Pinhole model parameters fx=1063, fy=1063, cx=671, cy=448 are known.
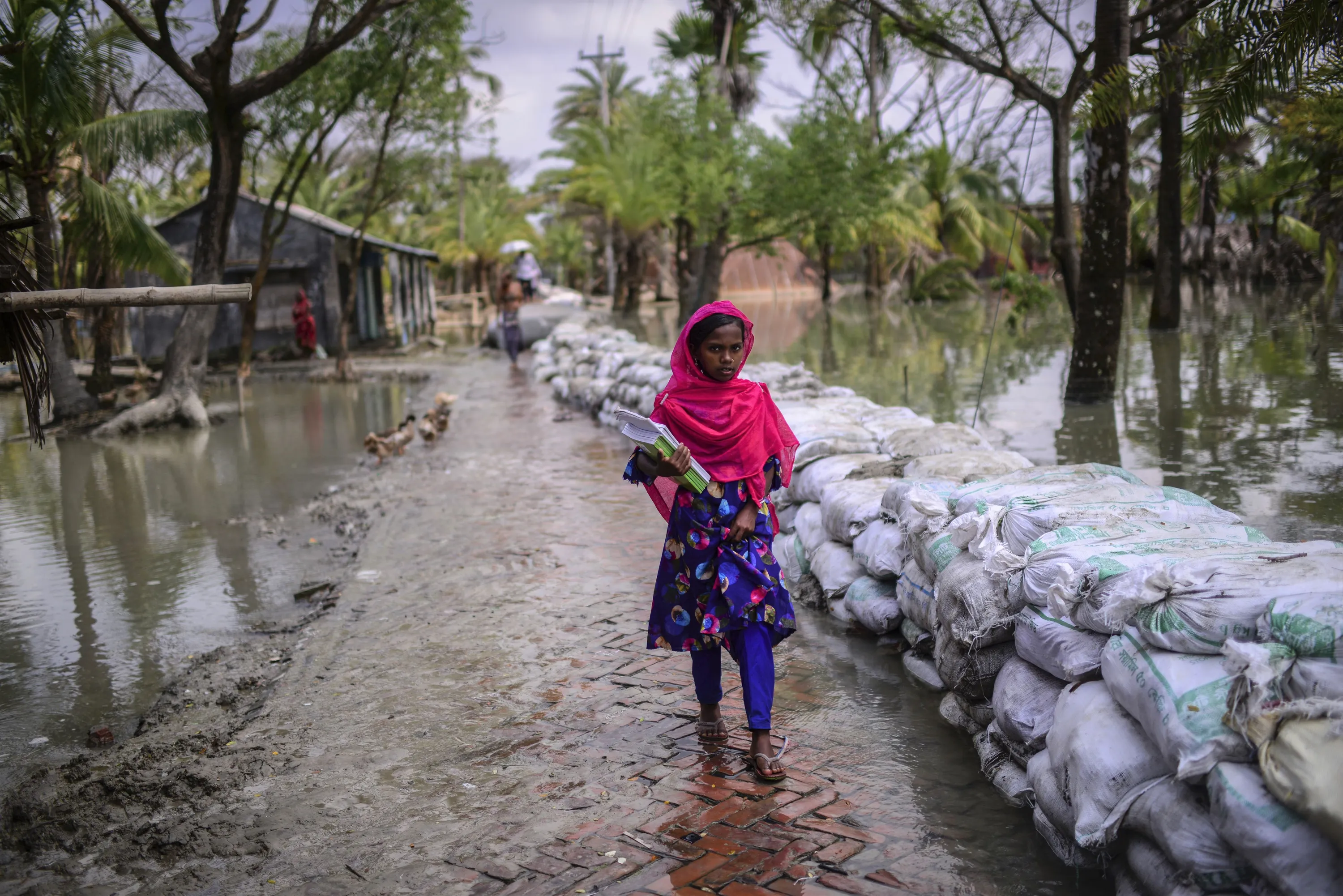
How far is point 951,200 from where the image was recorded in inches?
1294

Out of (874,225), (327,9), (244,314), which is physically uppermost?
(327,9)

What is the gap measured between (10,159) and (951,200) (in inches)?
1235

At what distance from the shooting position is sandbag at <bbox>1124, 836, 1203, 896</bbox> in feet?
6.90

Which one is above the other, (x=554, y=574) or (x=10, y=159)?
(x=10, y=159)

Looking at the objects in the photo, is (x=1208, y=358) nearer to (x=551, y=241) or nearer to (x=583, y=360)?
(x=583, y=360)

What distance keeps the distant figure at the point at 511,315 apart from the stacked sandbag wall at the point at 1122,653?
13.7 meters

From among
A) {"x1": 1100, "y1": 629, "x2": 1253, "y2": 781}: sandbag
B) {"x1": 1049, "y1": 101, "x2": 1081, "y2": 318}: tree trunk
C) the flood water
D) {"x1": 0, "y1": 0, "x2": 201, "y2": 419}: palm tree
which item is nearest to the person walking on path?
{"x1": 1100, "y1": 629, "x2": 1253, "y2": 781}: sandbag

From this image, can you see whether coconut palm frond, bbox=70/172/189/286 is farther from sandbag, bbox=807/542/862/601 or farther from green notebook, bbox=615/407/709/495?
green notebook, bbox=615/407/709/495

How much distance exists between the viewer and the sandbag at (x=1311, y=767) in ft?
5.88

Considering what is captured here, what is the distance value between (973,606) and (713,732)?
35.7 inches

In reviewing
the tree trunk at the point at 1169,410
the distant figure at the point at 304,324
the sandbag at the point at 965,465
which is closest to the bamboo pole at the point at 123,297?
the sandbag at the point at 965,465

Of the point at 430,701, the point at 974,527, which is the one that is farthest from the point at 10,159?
the point at 974,527

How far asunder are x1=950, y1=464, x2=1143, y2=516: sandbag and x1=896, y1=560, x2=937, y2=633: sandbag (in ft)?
0.89

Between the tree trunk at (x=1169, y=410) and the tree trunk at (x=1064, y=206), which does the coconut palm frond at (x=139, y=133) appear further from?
the tree trunk at (x=1169, y=410)
